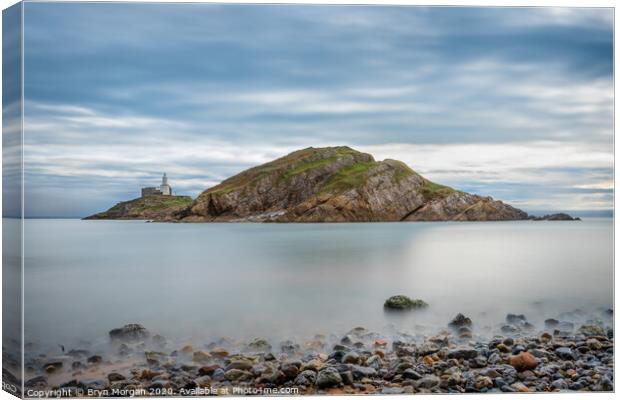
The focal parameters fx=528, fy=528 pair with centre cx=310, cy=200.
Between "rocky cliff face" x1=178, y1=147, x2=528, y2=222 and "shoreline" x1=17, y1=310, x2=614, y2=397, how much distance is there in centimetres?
200

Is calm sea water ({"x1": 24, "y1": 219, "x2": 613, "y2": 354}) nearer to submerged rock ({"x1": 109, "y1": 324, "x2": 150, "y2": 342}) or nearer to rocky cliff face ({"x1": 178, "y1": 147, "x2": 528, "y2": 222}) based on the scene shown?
submerged rock ({"x1": 109, "y1": 324, "x2": 150, "y2": 342})

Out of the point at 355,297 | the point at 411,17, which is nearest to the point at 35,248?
the point at 355,297

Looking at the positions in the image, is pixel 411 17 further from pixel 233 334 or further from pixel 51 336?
pixel 51 336

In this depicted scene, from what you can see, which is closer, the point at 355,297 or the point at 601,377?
the point at 601,377

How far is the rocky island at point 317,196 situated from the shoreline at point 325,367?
1.85 metres

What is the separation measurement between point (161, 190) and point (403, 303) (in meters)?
3.71

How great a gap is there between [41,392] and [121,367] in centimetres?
93

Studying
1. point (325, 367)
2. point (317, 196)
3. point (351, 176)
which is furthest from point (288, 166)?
point (325, 367)

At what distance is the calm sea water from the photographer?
690cm

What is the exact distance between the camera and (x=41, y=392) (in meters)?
6.26

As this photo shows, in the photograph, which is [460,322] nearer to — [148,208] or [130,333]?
[130,333]

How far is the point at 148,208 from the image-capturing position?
24.2 feet

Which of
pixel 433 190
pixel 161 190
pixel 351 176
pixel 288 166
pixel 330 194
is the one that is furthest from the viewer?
pixel 330 194

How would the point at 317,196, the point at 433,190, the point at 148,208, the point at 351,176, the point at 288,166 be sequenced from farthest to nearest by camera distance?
the point at 317,196, the point at 351,176, the point at 433,190, the point at 288,166, the point at 148,208
